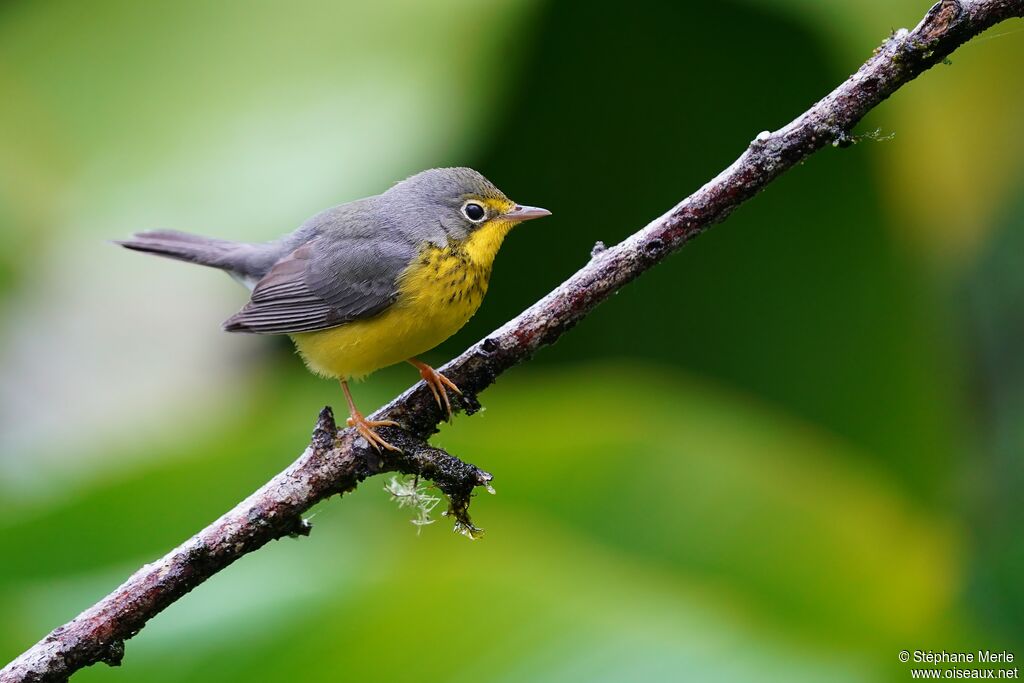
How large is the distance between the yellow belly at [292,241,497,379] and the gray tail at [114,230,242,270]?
2.34 feet

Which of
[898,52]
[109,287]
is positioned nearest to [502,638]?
[898,52]

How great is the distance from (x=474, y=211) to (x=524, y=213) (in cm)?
16

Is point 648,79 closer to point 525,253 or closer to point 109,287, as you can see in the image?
point 525,253

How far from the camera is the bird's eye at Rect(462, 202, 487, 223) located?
3.21 metres

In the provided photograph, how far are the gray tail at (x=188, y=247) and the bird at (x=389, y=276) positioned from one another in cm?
33

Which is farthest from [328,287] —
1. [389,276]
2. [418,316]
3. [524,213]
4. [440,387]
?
[440,387]

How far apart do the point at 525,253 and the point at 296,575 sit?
6.42ft

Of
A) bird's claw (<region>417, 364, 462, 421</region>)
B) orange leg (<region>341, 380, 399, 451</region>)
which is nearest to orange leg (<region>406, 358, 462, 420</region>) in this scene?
bird's claw (<region>417, 364, 462, 421</region>)

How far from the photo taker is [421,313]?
9.98 feet

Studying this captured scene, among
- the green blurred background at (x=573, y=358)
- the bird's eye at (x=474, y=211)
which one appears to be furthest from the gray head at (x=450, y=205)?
the green blurred background at (x=573, y=358)

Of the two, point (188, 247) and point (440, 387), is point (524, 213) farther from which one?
point (188, 247)

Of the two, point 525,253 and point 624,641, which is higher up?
point 525,253

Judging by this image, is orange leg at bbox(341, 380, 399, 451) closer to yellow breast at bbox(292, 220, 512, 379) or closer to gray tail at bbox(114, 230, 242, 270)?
yellow breast at bbox(292, 220, 512, 379)

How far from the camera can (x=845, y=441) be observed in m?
4.96
